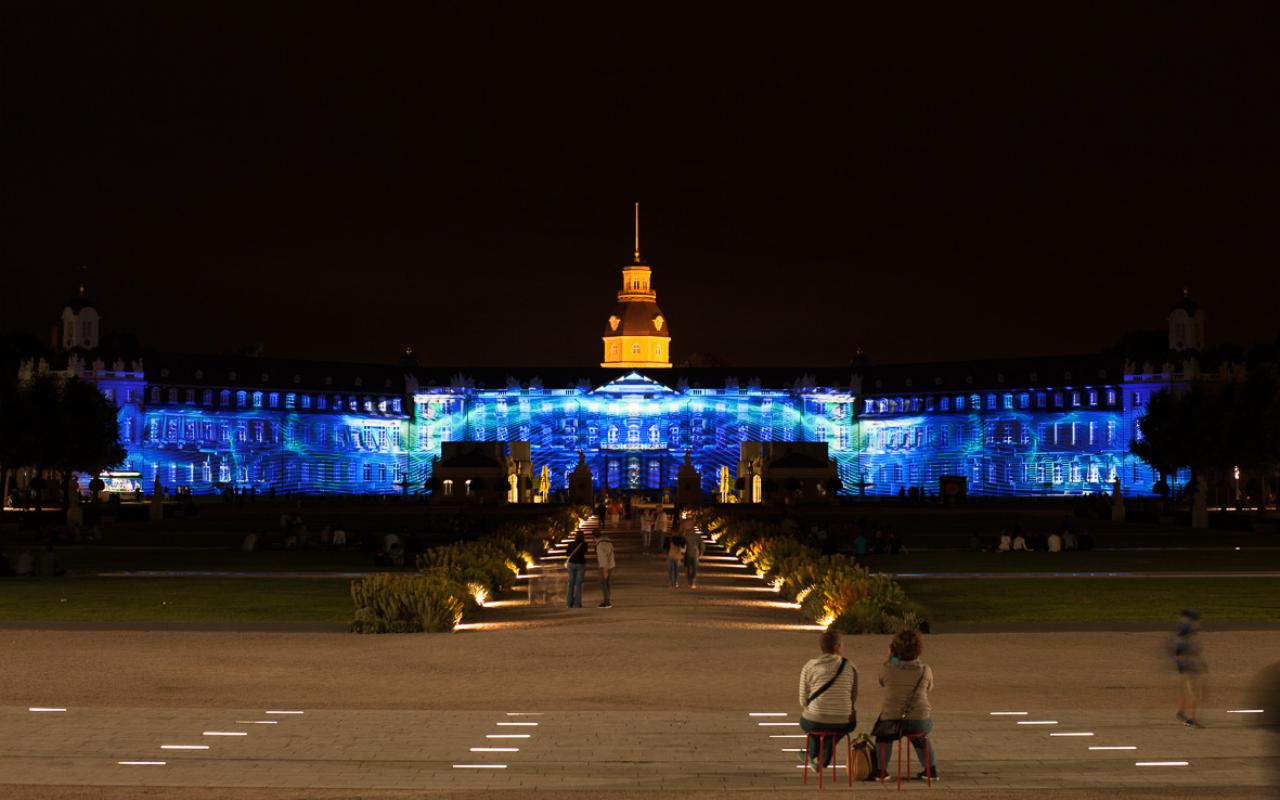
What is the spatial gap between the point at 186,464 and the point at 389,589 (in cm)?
14830

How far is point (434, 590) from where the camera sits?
109 ft

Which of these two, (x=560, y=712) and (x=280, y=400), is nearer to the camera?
(x=560, y=712)

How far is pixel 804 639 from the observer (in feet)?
103

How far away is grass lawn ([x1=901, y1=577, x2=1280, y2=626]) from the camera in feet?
118

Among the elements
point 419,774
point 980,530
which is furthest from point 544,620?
point 980,530

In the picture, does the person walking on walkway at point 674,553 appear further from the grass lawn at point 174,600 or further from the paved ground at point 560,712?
the paved ground at point 560,712

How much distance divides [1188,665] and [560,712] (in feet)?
23.0

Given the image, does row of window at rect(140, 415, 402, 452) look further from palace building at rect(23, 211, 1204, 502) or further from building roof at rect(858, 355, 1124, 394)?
building roof at rect(858, 355, 1124, 394)

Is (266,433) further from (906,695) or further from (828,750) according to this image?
(906,695)

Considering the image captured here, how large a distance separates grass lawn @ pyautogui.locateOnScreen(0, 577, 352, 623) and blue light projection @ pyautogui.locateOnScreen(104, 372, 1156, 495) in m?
134

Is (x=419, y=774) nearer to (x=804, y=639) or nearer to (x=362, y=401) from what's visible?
(x=804, y=639)

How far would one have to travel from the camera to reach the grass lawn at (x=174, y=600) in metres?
35.6

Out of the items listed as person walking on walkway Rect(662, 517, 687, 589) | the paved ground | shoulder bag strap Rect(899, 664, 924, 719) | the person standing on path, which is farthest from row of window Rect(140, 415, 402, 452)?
shoulder bag strap Rect(899, 664, 924, 719)

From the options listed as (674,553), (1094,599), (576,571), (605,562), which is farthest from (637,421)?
(576,571)
